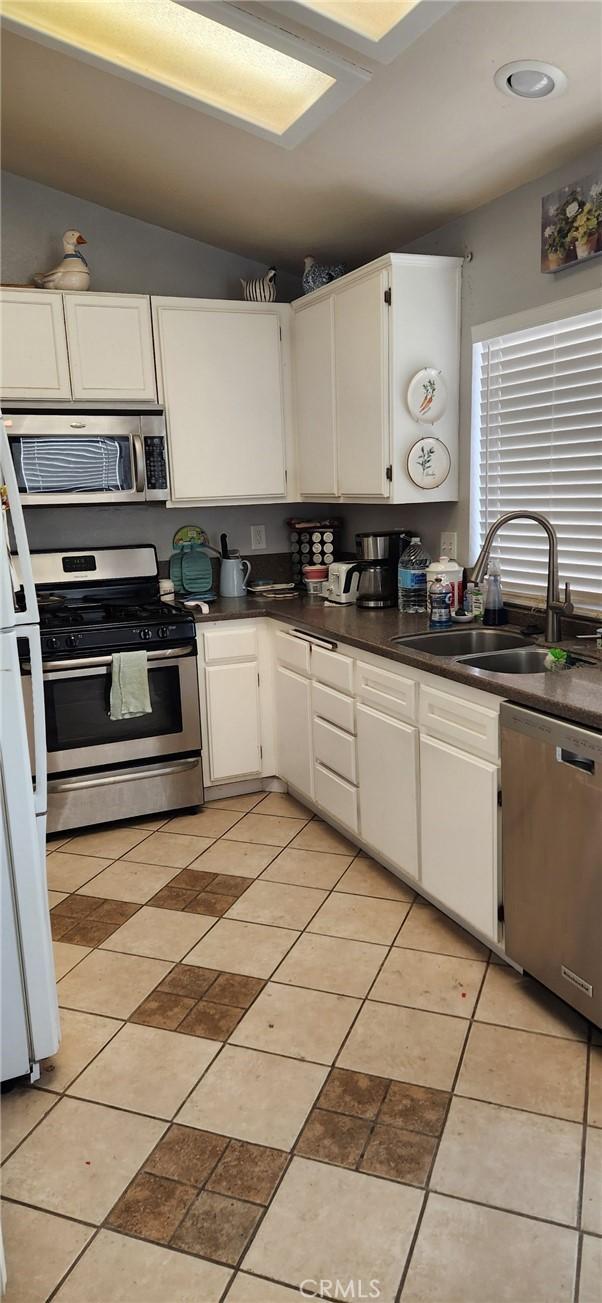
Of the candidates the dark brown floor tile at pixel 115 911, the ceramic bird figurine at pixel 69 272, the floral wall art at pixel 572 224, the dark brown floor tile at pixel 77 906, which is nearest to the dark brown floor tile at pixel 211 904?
the dark brown floor tile at pixel 115 911

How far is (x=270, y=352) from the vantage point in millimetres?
3779

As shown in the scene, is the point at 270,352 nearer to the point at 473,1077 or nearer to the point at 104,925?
the point at 104,925

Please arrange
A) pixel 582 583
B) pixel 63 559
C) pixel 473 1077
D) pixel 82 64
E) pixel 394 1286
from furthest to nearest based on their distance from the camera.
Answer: pixel 63 559 < pixel 582 583 < pixel 82 64 < pixel 473 1077 < pixel 394 1286

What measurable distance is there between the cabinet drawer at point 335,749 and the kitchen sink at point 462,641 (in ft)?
1.47

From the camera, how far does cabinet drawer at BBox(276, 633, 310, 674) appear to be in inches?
131

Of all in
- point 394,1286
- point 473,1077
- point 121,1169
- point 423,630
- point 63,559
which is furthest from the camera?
point 63,559

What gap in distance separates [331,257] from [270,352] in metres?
0.52

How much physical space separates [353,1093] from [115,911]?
1.16 m

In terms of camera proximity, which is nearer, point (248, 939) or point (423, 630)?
point (248, 939)

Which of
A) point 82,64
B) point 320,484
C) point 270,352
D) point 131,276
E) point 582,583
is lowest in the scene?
point 582,583

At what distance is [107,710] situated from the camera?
3348 millimetres

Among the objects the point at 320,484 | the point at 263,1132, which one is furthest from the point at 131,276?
the point at 263,1132

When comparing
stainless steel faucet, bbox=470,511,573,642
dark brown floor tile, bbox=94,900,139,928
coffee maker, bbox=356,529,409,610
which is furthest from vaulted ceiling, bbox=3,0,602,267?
dark brown floor tile, bbox=94,900,139,928

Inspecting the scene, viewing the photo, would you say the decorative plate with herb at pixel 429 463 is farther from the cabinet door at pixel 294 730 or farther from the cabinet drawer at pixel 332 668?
the cabinet door at pixel 294 730
